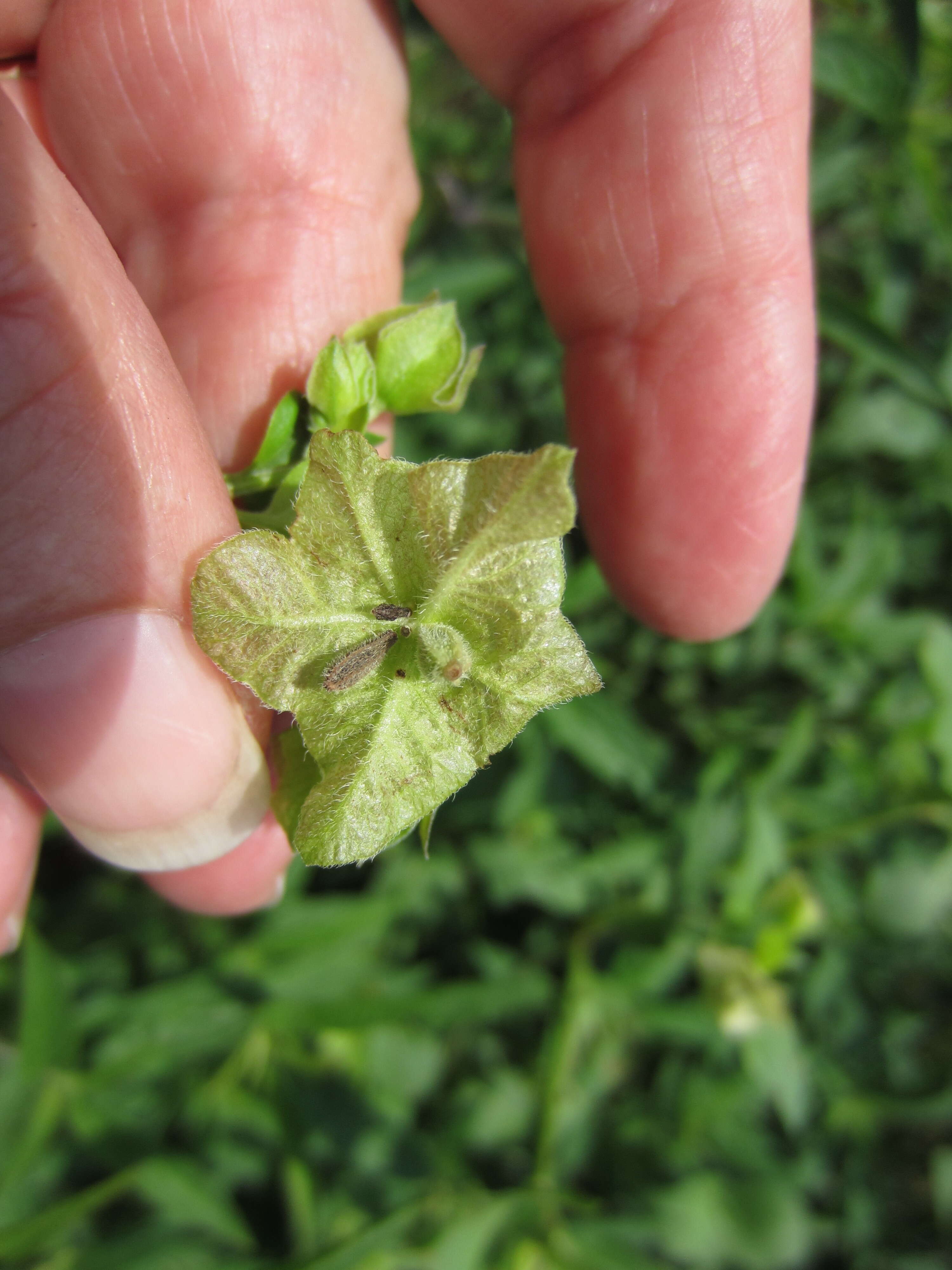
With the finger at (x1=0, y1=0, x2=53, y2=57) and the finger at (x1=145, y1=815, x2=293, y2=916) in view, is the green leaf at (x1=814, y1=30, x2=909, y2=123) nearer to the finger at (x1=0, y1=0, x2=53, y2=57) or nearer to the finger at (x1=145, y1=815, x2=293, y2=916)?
the finger at (x1=0, y1=0, x2=53, y2=57)

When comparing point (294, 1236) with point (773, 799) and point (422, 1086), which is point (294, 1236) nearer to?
point (422, 1086)

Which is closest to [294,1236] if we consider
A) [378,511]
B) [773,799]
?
[773,799]

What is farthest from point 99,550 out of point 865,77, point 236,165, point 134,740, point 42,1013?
point 865,77

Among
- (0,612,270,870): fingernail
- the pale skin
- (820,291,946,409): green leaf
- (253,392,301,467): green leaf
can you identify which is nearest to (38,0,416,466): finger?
the pale skin

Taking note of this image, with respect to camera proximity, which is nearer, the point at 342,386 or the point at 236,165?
the point at 342,386

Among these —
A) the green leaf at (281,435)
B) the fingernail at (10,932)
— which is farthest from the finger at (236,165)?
the fingernail at (10,932)

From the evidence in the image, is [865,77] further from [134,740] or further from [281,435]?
[134,740]

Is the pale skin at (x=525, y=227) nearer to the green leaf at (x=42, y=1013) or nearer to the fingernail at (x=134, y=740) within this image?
the fingernail at (x=134, y=740)
